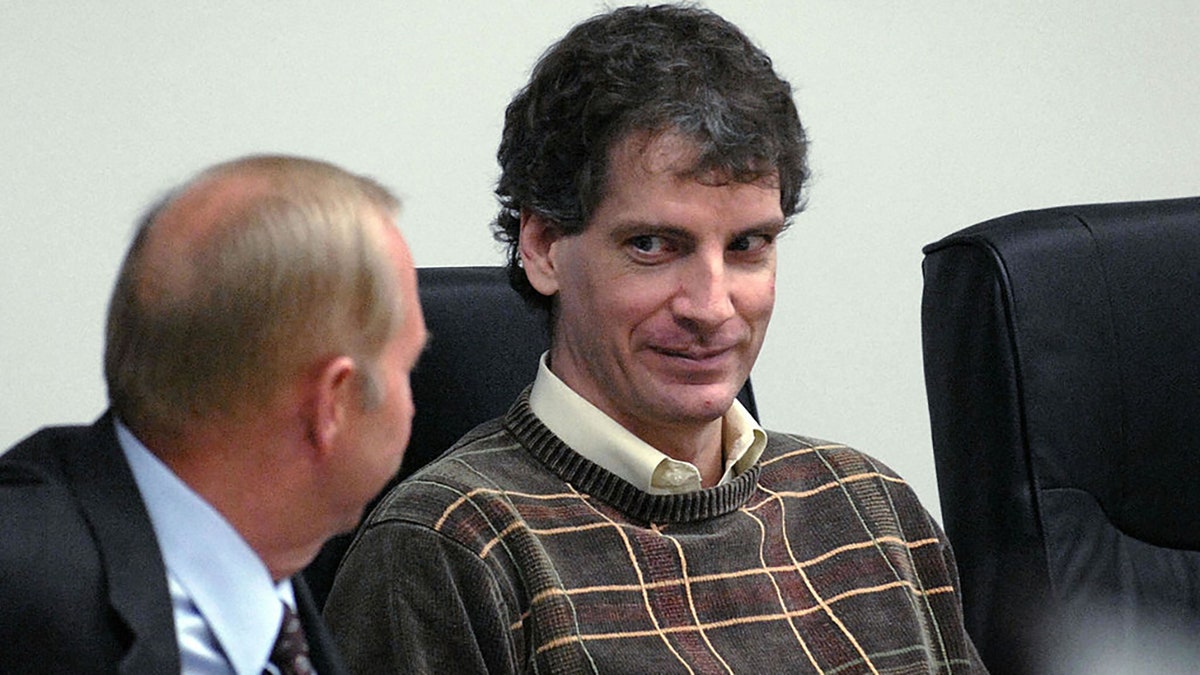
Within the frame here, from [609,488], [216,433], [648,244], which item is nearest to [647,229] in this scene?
[648,244]

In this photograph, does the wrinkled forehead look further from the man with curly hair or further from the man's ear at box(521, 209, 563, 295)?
the man's ear at box(521, 209, 563, 295)

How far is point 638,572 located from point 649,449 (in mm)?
124

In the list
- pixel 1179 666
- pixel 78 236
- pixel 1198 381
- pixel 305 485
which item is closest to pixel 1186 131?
pixel 1198 381

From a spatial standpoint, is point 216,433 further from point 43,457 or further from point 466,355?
point 466,355

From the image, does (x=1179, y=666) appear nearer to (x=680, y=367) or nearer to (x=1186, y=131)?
(x=680, y=367)

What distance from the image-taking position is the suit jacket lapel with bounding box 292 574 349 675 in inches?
41.8

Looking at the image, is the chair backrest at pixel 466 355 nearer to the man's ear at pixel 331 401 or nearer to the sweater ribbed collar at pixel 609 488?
the sweater ribbed collar at pixel 609 488

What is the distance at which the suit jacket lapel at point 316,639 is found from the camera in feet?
3.48

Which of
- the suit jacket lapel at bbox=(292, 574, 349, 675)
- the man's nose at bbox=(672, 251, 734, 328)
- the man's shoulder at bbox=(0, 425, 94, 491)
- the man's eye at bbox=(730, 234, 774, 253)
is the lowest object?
the suit jacket lapel at bbox=(292, 574, 349, 675)

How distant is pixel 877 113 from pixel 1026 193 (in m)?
0.33

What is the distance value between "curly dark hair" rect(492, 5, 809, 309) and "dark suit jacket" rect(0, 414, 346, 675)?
0.71m

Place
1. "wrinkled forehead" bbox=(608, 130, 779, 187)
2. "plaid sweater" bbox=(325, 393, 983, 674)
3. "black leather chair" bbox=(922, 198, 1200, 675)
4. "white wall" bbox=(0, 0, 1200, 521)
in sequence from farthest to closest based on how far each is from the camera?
"white wall" bbox=(0, 0, 1200, 521), "black leather chair" bbox=(922, 198, 1200, 675), "wrinkled forehead" bbox=(608, 130, 779, 187), "plaid sweater" bbox=(325, 393, 983, 674)

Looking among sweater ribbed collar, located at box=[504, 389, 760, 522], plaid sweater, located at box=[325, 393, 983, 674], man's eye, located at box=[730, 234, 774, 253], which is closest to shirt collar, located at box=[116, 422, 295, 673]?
plaid sweater, located at box=[325, 393, 983, 674]

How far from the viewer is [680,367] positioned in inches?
61.3
